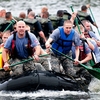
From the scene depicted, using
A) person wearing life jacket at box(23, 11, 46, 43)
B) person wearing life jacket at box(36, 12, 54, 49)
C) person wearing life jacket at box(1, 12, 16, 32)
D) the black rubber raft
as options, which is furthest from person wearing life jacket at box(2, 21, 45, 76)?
person wearing life jacket at box(36, 12, 54, 49)

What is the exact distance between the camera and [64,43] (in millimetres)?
9734

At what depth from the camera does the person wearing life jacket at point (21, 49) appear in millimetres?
9070

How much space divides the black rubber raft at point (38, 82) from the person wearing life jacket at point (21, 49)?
326mm

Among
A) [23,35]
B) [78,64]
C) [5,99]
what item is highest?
[23,35]

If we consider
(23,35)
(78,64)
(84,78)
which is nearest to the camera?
(23,35)

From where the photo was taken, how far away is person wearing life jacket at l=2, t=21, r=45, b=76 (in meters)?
9.07

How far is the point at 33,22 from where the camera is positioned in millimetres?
12680

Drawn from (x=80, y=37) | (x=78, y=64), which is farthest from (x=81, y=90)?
(x=80, y=37)

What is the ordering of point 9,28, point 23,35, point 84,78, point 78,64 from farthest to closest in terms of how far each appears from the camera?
point 9,28, point 84,78, point 78,64, point 23,35

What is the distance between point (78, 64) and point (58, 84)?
85 centimetres

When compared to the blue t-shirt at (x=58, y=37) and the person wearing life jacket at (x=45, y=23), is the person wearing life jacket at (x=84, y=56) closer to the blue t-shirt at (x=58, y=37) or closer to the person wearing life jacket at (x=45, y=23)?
the blue t-shirt at (x=58, y=37)

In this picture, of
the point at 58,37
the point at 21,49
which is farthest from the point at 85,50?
the point at 21,49

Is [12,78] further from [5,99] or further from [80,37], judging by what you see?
[80,37]

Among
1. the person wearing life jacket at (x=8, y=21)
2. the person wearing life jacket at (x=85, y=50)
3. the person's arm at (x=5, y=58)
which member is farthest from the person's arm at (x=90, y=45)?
the person wearing life jacket at (x=8, y=21)
